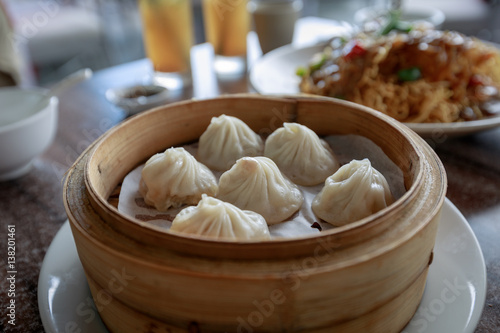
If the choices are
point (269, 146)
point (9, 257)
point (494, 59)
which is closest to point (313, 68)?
point (494, 59)

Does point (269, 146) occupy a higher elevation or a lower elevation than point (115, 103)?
higher

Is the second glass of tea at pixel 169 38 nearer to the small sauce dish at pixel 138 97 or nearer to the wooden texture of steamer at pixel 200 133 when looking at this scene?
the small sauce dish at pixel 138 97

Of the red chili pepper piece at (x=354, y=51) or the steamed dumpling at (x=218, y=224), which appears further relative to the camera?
the red chili pepper piece at (x=354, y=51)

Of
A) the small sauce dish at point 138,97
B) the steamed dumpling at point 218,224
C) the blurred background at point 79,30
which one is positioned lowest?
the blurred background at point 79,30

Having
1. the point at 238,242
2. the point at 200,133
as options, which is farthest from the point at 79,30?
the point at 238,242

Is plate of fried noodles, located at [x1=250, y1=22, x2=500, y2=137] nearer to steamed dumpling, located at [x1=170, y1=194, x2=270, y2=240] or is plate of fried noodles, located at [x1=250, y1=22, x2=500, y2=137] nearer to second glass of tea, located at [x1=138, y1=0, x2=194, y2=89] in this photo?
second glass of tea, located at [x1=138, y1=0, x2=194, y2=89]

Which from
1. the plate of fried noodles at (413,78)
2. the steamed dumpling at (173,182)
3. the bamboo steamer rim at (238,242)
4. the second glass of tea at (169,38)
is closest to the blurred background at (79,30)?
the second glass of tea at (169,38)

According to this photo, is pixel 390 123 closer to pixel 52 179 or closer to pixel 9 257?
pixel 9 257

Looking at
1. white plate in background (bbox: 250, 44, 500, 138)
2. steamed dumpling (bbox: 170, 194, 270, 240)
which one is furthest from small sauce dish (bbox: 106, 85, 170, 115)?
steamed dumpling (bbox: 170, 194, 270, 240)
